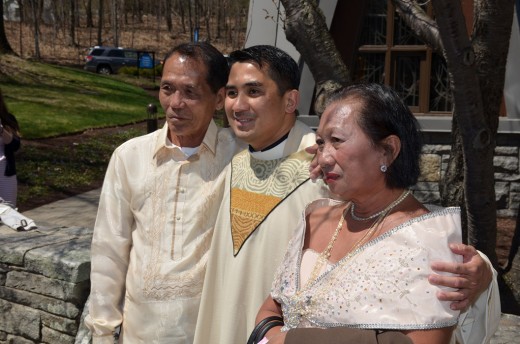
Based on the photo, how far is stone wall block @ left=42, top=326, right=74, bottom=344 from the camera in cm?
414

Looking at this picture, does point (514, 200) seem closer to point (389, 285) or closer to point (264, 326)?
point (264, 326)

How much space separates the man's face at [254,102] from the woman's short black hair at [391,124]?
0.52 meters

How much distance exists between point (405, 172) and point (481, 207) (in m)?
2.42

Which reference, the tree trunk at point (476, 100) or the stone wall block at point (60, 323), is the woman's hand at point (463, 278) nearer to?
the tree trunk at point (476, 100)

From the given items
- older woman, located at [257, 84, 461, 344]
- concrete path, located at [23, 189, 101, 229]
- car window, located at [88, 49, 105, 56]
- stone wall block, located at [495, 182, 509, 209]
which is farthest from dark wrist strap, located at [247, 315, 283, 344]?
car window, located at [88, 49, 105, 56]

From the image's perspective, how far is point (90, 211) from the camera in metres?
10.1

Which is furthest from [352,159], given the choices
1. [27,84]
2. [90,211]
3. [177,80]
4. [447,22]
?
[27,84]

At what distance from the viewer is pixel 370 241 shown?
205 centimetres

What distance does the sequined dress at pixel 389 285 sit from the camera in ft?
6.19

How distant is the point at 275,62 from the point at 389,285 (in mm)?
1050

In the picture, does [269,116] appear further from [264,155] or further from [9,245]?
[9,245]

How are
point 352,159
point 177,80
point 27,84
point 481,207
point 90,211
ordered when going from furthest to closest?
point 27,84, point 90,211, point 481,207, point 177,80, point 352,159

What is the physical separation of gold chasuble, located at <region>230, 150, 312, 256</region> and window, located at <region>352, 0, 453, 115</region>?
6.53 meters

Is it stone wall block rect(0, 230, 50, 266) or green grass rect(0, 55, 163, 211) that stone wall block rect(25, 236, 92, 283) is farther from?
green grass rect(0, 55, 163, 211)
